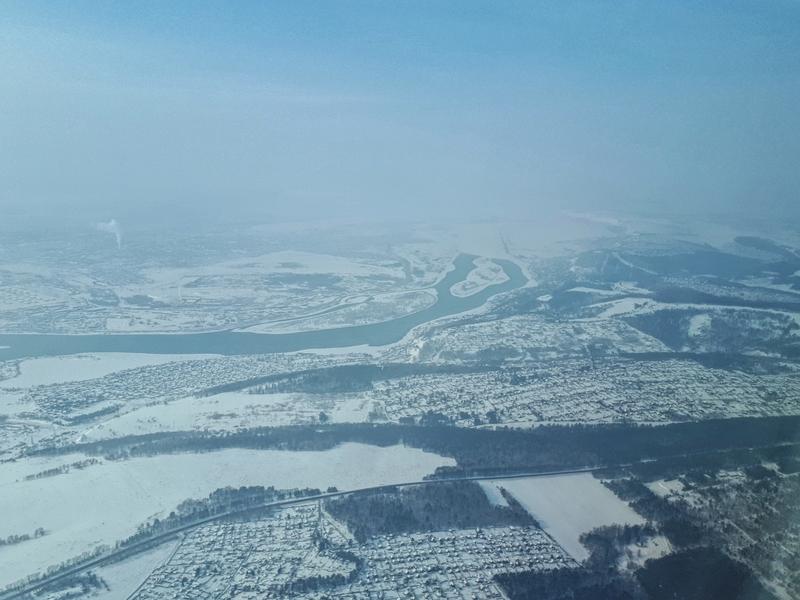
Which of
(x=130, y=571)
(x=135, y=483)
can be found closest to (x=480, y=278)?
(x=135, y=483)

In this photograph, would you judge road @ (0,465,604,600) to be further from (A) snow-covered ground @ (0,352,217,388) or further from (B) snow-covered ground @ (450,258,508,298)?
(B) snow-covered ground @ (450,258,508,298)

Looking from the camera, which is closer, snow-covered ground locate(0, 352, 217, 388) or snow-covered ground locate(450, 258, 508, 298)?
snow-covered ground locate(0, 352, 217, 388)

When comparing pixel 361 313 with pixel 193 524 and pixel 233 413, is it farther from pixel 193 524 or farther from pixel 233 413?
pixel 193 524

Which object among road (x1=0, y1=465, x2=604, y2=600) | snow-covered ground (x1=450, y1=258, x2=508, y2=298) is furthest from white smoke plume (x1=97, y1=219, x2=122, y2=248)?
road (x1=0, y1=465, x2=604, y2=600)

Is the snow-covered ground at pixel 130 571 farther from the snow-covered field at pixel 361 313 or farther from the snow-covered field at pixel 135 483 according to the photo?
the snow-covered field at pixel 361 313

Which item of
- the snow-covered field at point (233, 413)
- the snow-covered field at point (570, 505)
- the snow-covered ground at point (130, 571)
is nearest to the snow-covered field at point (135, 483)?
the snow-covered ground at point (130, 571)
